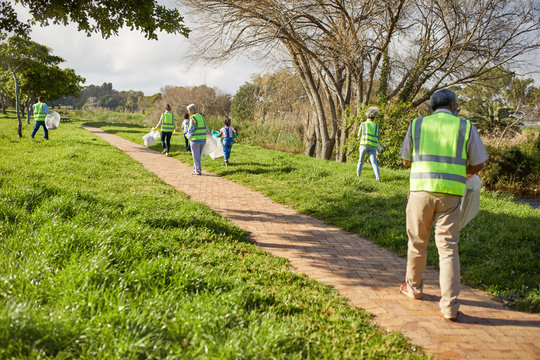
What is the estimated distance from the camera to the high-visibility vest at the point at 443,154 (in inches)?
129

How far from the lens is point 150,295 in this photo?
3.01 meters

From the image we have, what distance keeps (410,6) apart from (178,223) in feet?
44.2

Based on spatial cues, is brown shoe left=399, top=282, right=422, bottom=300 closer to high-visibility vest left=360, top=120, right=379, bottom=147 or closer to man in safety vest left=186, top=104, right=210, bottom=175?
high-visibility vest left=360, top=120, right=379, bottom=147

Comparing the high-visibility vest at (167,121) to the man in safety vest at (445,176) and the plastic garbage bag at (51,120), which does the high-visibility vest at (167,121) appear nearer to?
the plastic garbage bag at (51,120)

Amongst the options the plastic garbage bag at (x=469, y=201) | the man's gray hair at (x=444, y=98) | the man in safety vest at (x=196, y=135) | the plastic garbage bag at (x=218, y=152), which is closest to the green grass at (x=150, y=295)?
the plastic garbage bag at (x=469, y=201)

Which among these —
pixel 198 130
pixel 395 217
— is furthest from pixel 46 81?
pixel 395 217

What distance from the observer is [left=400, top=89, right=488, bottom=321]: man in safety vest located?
3.27m

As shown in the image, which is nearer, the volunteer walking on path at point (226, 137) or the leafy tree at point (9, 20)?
the leafy tree at point (9, 20)

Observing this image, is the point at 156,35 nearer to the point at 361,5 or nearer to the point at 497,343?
the point at 497,343

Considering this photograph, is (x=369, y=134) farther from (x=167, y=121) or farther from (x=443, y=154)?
(x=167, y=121)

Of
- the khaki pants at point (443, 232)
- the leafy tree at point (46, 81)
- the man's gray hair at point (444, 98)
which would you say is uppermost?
the leafy tree at point (46, 81)

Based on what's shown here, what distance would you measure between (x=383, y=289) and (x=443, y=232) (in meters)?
0.97

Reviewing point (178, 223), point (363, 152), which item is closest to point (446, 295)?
point (178, 223)

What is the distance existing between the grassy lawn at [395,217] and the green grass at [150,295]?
1.97 m
